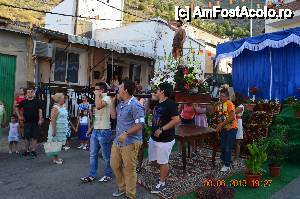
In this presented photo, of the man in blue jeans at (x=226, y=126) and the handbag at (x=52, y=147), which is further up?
the man in blue jeans at (x=226, y=126)

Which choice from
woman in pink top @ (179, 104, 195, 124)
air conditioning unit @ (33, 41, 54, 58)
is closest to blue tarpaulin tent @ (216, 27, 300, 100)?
woman in pink top @ (179, 104, 195, 124)

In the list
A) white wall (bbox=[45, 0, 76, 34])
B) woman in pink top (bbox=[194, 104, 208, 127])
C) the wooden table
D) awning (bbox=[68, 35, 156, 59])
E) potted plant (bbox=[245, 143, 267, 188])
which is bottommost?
potted plant (bbox=[245, 143, 267, 188])

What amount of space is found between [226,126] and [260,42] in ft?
19.2

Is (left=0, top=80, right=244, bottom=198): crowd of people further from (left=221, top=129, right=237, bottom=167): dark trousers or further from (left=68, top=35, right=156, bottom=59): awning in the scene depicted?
(left=68, top=35, right=156, bottom=59): awning

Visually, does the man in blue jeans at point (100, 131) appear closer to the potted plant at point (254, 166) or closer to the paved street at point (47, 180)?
the paved street at point (47, 180)

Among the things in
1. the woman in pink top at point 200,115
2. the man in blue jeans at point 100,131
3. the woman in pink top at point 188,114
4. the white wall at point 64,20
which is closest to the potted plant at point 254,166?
the woman in pink top at point 188,114

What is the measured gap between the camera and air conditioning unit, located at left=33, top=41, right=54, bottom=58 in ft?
39.2

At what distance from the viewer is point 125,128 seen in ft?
17.3

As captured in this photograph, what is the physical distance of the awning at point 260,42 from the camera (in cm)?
1100

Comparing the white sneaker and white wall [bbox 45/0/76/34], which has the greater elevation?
white wall [bbox 45/0/76/34]

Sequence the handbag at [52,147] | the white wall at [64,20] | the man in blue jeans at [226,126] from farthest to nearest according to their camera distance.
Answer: the white wall at [64,20] < the handbag at [52,147] < the man in blue jeans at [226,126]

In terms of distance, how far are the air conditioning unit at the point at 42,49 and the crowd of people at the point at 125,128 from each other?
3.17 metres

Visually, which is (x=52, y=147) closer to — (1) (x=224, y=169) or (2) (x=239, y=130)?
(1) (x=224, y=169)

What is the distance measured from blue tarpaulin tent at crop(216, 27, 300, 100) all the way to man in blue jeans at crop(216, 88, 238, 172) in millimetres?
5049
